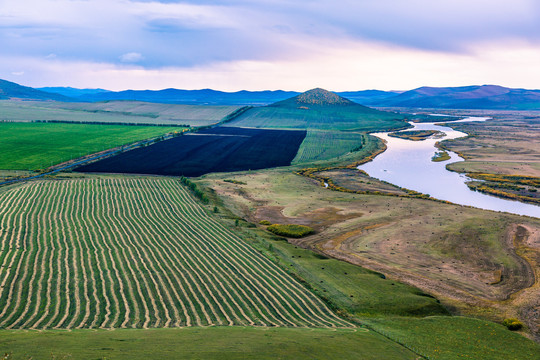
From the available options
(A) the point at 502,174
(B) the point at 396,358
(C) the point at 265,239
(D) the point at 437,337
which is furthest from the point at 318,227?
(A) the point at 502,174

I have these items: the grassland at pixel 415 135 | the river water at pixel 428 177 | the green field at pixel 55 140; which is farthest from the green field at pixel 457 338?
the grassland at pixel 415 135

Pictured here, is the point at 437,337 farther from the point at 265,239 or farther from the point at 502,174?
the point at 502,174

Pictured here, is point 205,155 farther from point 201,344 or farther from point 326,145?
point 201,344

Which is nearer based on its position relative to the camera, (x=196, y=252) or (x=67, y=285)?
(x=67, y=285)

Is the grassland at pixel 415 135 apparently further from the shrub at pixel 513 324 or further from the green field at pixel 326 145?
the shrub at pixel 513 324

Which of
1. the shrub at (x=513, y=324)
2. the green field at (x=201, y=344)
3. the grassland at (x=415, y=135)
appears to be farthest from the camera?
the grassland at (x=415, y=135)
